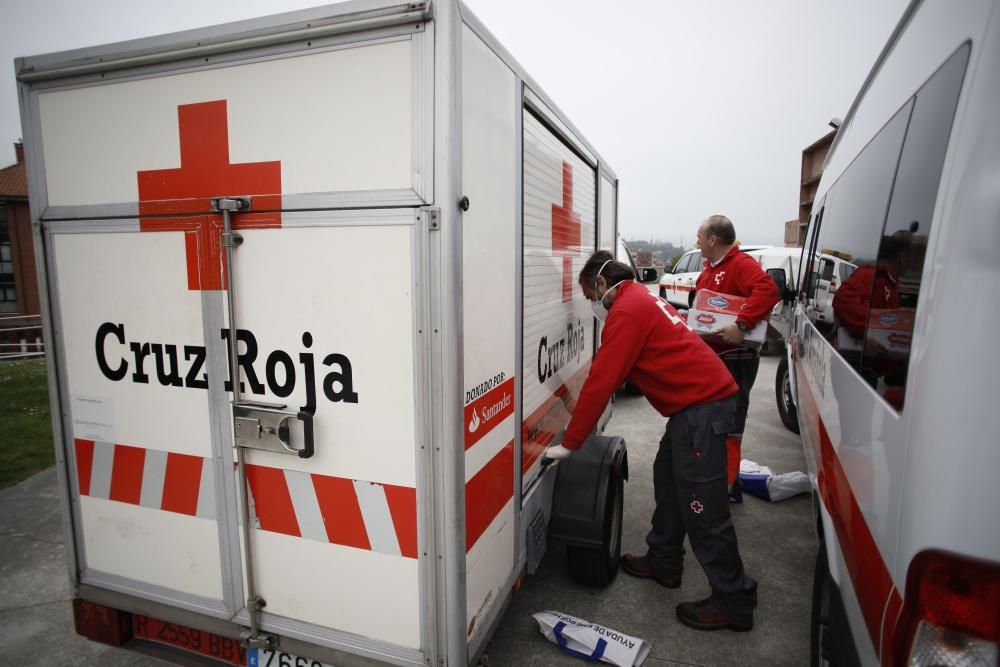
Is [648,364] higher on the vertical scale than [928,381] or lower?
lower

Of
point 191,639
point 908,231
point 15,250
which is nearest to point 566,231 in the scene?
point 908,231

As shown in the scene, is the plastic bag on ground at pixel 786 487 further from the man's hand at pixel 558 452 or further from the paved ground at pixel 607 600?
the man's hand at pixel 558 452

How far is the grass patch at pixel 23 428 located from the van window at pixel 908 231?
6408 mm

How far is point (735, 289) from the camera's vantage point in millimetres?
4004

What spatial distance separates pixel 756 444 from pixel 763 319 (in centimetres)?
246

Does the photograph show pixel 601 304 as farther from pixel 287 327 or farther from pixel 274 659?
pixel 274 659

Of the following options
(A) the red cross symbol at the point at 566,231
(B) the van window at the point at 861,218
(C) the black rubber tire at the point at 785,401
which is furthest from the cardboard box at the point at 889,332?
(C) the black rubber tire at the point at 785,401

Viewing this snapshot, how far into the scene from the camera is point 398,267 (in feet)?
5.60

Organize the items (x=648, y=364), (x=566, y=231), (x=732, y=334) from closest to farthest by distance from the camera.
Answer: (x=648, y=364) → (x=566, y=231) → (x=732, y=334)

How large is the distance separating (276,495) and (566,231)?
2.18m

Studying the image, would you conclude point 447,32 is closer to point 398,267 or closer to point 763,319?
point 398,267

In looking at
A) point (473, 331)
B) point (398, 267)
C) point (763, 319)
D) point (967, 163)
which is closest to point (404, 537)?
point (473, 331)

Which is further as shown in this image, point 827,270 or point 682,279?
point 682,279

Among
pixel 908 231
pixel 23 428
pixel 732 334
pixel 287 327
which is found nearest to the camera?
pixel 908 231
